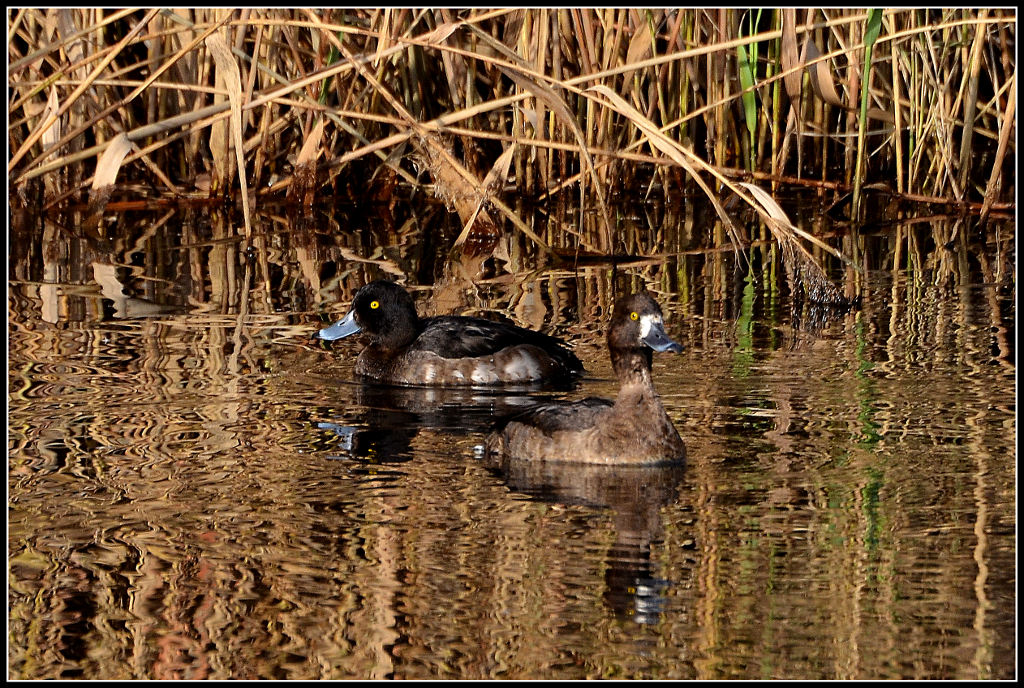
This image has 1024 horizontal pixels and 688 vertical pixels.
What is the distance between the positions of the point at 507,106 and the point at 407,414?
20.4 ft

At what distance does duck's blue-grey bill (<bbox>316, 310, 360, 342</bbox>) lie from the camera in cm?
900

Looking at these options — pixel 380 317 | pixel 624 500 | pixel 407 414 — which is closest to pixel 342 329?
pixel 380 317

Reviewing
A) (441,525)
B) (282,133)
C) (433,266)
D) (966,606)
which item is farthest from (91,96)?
(966,606)

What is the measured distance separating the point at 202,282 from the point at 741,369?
4463 millimetres

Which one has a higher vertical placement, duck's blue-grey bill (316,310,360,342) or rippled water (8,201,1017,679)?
duck's blue-grey bill (316,310,360,342)

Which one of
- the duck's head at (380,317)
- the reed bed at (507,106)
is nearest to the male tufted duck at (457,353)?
the duck's head at (380,317)

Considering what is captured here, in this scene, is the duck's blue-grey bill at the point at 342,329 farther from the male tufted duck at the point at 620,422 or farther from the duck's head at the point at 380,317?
the male tufted duck at the point at 620,422

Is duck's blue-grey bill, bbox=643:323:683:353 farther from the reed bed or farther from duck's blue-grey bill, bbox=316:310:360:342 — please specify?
the reed bed

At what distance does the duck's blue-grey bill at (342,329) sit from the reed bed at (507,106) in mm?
1399

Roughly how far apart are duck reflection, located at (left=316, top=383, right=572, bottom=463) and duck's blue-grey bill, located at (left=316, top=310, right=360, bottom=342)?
2.12 ft

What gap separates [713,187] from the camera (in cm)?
1498

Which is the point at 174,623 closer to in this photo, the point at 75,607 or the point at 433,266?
the point at 75,607

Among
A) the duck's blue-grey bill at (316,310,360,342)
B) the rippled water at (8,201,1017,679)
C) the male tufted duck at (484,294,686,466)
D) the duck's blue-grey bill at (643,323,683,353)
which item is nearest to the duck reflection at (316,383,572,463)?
the rippled water at (8,201,1017,679)

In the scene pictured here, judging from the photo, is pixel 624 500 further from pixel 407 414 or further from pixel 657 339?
pixel 407 414
